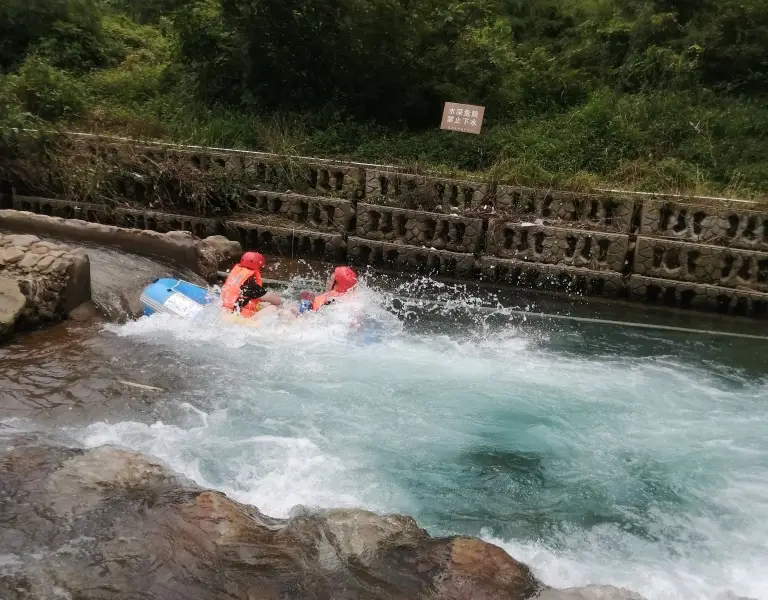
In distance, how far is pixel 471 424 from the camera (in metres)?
6.53

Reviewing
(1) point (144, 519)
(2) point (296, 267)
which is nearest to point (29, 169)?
(2) point (296, 267)

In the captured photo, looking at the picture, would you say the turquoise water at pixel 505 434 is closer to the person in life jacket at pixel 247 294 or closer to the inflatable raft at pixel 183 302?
the inflatable raft at pixel 183 302

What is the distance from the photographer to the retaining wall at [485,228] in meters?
9.78

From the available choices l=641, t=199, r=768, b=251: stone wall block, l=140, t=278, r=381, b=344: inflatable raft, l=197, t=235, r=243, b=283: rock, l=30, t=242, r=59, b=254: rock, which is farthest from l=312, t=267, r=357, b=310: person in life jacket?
l=641, t=199, r=768, b=251: stone wall block

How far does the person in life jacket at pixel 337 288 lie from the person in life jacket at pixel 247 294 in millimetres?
466

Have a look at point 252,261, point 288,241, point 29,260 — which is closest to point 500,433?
point 252,261

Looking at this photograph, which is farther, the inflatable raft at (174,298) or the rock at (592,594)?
the inflatable raft at (174,298)

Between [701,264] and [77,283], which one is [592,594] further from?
[701,264]

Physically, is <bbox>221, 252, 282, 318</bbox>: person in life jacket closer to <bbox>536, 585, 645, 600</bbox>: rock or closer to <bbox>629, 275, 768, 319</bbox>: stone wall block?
<bbox>536, 585, 645, 600</bbox>: rock

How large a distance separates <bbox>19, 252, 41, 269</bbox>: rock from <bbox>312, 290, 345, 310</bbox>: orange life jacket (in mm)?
3140

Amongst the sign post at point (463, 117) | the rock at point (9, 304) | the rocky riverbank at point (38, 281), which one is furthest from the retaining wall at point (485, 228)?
the rock at point (9, 304)

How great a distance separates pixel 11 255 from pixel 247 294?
2.63m

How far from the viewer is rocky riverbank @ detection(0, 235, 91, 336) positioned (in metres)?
7.23

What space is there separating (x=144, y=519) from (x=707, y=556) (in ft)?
12.3
